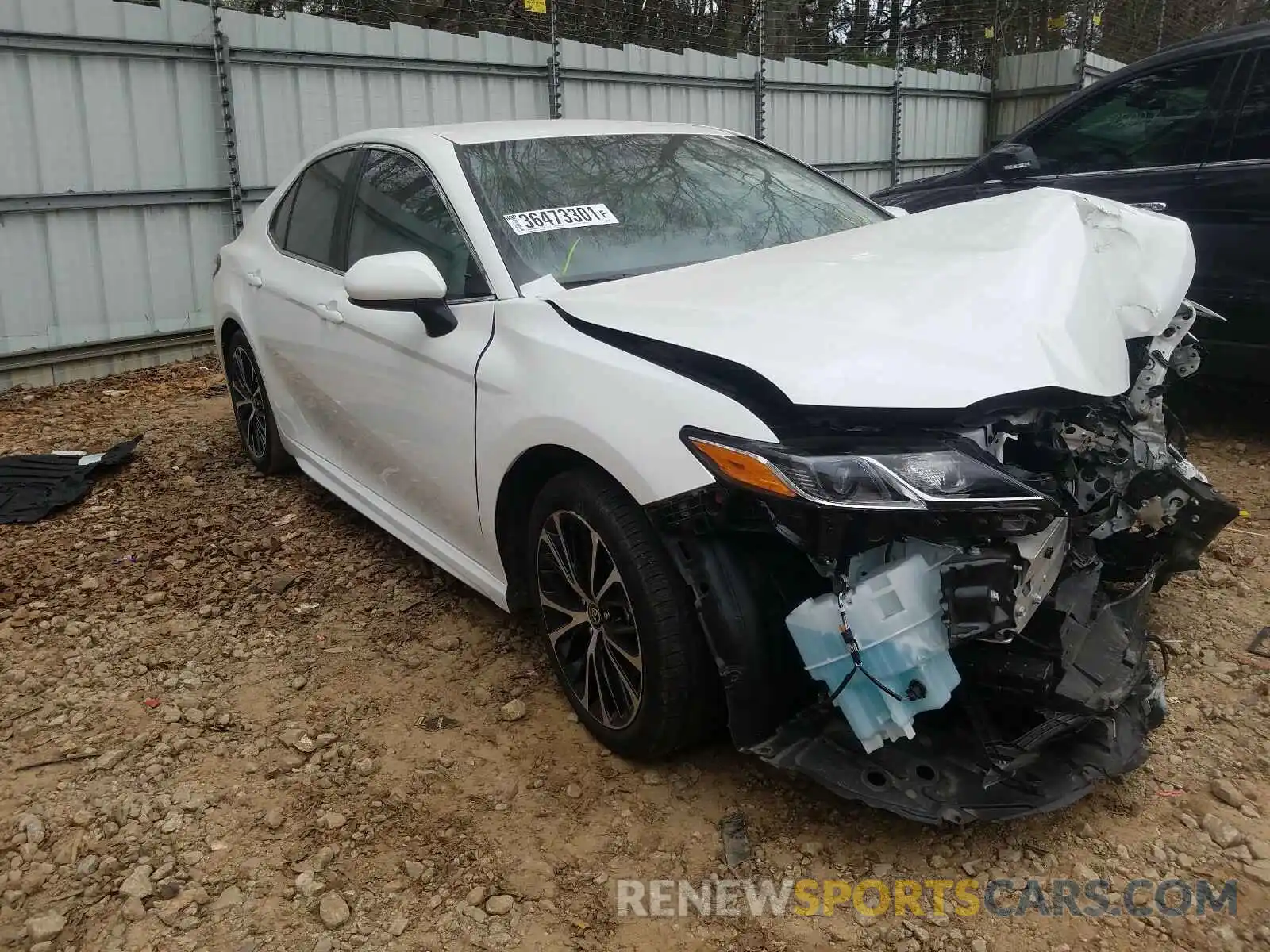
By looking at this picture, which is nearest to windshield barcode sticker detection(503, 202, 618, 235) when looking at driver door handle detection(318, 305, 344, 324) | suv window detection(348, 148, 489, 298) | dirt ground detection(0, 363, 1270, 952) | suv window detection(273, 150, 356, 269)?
suv window detection(348, 148, 489, 298)

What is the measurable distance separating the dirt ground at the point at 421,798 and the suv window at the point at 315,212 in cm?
126

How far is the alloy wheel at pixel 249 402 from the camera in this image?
473cm

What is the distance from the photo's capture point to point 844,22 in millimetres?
13117

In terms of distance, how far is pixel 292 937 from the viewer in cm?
222

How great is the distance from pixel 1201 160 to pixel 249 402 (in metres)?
4.44

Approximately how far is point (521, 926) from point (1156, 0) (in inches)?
725

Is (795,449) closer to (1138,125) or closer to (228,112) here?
(1138,125)

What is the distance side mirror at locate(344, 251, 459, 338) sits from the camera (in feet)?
9.51

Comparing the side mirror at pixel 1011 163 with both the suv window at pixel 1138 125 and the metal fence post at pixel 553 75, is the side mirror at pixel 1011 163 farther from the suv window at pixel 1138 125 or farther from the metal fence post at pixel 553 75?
the metal fence post at pixel 553 75

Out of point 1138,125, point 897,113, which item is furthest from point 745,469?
point 897,113

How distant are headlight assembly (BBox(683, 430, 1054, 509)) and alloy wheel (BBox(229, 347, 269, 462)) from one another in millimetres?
3141

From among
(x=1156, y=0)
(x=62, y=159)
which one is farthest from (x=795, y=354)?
(x=1156, y=0)

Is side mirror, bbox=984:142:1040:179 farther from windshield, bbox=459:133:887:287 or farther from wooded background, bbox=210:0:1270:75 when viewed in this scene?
wooded background, bbox=210:0:1270:75

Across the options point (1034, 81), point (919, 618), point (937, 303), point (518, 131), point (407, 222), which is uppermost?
point (1034, 81)
